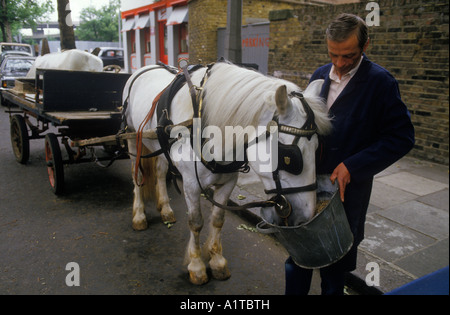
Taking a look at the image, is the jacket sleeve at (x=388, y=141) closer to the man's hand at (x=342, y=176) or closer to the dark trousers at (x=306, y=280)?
the man's hand at (x=342, y=176)

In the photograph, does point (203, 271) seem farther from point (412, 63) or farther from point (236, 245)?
point (412, 63)

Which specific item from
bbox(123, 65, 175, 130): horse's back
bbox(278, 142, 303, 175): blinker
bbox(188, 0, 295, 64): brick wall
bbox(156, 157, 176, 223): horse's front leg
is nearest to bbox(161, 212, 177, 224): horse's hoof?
bbox(156, 157, 176, 223): horse's front leg

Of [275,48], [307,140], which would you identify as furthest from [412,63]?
[307,140]

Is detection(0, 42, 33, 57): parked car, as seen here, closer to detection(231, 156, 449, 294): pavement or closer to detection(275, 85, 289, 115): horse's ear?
detection(231, 156, 449, 294): pavement

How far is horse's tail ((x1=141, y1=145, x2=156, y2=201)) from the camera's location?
3869 millimetres

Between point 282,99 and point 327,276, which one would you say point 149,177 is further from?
point 282,99

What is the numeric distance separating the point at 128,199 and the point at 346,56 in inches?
140

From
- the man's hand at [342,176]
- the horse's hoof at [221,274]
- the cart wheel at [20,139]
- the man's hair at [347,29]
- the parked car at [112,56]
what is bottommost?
the horse's hoof at [221,274]

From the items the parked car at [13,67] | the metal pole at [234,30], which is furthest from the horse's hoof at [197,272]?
the parked car at [13,67]

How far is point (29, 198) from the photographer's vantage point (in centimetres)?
432

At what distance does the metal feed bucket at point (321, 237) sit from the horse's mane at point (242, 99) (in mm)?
454

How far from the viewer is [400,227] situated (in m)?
3.52

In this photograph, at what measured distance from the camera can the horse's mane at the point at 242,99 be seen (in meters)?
1.79

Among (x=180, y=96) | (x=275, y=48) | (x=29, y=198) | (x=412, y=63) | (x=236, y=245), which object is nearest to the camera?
(x=180, y=96)
